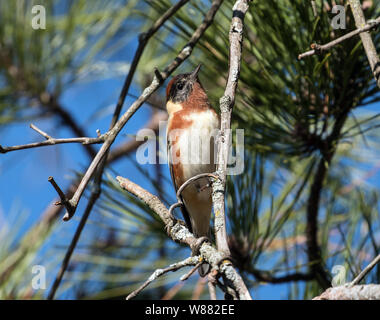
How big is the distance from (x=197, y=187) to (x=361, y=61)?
4.18 feet

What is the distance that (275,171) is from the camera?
115 inches

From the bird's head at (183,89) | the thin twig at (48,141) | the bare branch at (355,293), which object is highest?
the bird's head at (183,89)

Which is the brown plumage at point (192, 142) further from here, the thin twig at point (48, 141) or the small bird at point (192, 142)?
the thin twig at point (48, 141)

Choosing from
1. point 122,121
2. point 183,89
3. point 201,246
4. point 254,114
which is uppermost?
point 183,89

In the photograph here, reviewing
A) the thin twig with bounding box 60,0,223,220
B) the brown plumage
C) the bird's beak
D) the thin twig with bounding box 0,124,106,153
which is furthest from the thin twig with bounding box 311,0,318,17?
the brown plumage

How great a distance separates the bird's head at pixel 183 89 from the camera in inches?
117

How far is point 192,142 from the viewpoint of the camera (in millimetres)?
2734

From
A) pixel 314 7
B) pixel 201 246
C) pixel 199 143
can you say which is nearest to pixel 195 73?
pixel 199 143

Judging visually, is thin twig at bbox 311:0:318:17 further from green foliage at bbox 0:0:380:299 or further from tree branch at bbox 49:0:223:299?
tree branch at bbox 49:0:223:299

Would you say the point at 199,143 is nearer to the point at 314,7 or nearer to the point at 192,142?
the point at 192,142

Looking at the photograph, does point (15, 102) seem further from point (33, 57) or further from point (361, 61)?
point (361, 61)

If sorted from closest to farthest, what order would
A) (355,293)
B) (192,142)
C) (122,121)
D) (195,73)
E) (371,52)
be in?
1. (355,293)
2. (371,52)
3. (122,121)
4. (195,73)
5. (192,142)

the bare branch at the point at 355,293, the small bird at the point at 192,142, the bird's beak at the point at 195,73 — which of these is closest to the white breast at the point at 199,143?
the small bird at the point at 192,142

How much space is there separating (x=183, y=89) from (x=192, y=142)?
424 mm
